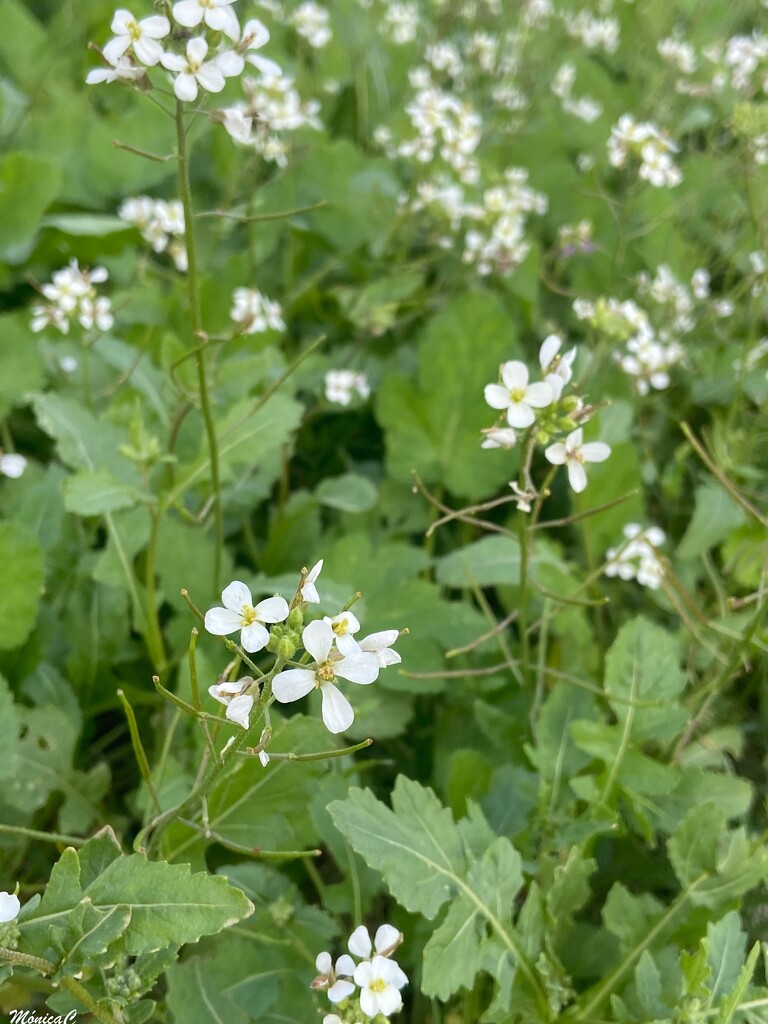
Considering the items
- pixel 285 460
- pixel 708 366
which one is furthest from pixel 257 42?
pixel 708 366

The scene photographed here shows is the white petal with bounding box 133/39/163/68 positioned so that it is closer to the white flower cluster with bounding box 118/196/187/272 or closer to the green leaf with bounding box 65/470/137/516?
the green leaf with bounding box 65/470/137/516

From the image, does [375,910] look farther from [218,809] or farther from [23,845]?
[23,845]

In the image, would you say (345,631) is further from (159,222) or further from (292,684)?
(159,222)

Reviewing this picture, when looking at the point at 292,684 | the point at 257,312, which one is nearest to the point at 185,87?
the point at 292,684

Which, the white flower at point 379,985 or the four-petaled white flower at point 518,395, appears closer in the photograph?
the white flower at point 379,985

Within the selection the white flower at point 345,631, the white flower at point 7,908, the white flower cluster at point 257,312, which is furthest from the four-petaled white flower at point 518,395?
the white flower cluster at point 257,312

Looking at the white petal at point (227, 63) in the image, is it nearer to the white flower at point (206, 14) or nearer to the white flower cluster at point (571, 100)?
the white flower at point (206, 14)
